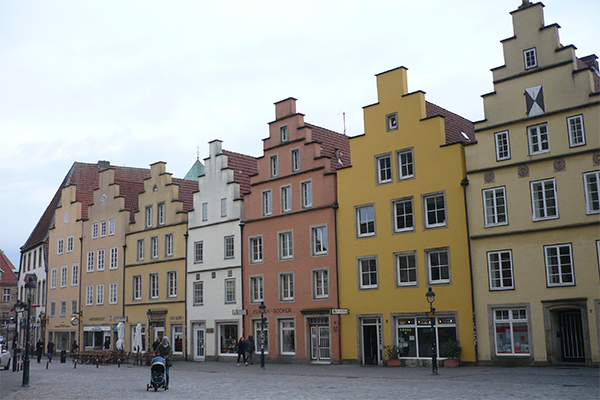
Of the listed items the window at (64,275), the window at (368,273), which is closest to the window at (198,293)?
the window at (368,273)

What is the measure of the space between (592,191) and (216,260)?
81.8 ft

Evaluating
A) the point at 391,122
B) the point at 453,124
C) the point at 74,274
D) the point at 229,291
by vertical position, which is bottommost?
the point at 229,291

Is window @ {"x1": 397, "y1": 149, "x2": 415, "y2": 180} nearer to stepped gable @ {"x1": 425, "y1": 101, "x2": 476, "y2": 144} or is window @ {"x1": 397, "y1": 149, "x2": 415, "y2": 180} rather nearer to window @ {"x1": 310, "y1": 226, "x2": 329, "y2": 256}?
stepped gable @ {"x1": 425, "y1": 101, "x2": 476, "y2": 144}

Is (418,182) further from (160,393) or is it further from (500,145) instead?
(160,393)

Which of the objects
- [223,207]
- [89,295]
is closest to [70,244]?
[89,295]

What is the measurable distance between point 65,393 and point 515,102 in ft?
76.2

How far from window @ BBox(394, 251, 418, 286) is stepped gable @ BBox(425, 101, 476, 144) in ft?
20.6

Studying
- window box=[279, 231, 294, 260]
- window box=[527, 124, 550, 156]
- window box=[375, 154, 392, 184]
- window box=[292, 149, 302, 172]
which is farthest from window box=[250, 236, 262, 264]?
window box=[527, 124, 550, 156]

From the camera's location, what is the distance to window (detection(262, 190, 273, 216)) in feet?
139

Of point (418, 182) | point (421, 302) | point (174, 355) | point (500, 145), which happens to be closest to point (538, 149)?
point (500, 145)

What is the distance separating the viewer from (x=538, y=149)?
3095 cm

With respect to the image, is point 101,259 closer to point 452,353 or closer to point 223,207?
point 223,207

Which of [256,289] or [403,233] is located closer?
[403,233]

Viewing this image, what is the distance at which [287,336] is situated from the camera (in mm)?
40281
